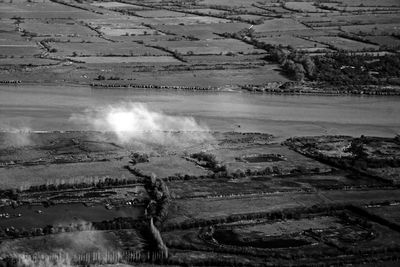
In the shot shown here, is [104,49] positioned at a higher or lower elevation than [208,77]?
higher

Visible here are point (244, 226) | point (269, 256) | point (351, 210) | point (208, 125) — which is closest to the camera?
point (269, 256)

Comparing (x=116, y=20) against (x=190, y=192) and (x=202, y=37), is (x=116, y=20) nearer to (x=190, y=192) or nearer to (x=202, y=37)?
(x=202, y=37)

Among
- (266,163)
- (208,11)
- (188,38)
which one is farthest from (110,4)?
(266,163)

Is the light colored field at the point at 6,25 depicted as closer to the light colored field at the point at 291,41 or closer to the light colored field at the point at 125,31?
the light colored field at the point at 125,31

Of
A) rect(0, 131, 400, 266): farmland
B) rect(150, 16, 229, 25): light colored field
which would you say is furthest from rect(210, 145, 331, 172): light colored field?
rect(150, 16, 229, 25): light colored field

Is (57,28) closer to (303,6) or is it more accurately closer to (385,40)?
(385,40)

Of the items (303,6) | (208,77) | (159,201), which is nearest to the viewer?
(159,201)

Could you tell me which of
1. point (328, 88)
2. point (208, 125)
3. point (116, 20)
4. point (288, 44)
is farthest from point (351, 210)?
point (116, 20)
